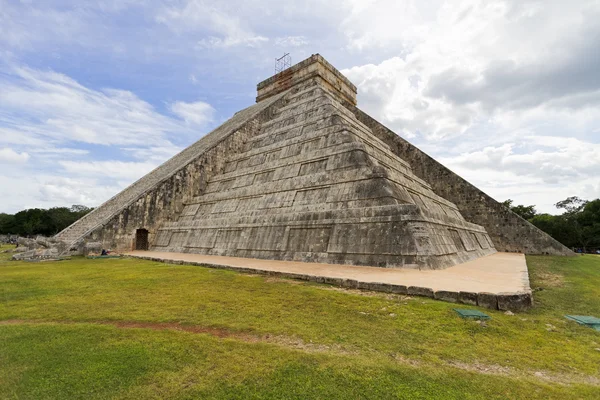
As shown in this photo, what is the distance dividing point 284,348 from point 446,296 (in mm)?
3815

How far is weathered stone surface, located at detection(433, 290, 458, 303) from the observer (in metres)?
5.97

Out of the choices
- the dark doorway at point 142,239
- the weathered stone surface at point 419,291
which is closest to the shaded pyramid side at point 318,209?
the dark doorway at point 142,239

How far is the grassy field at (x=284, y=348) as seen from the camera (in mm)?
2973

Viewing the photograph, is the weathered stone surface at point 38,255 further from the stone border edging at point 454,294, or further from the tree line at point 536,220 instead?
the tree line at point 536,220

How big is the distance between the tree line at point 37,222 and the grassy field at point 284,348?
210 ft

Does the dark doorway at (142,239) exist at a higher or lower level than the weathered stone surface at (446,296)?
higher

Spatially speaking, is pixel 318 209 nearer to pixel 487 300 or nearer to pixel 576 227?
pixel 487 300

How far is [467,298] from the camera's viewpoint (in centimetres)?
588

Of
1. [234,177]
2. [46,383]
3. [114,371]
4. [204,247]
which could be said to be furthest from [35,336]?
[234,177]

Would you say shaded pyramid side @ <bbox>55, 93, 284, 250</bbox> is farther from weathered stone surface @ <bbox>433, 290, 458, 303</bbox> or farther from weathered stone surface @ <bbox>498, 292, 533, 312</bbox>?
weathered stone surface @ <bbox>498, 292, 533, 312</bbox>

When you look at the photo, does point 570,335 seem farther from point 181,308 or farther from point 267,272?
point 267,272

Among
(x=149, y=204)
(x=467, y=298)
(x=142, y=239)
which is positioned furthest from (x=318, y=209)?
(x=142, y=239)

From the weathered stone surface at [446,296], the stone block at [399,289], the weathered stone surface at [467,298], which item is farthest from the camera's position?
the stone block at [399,289]

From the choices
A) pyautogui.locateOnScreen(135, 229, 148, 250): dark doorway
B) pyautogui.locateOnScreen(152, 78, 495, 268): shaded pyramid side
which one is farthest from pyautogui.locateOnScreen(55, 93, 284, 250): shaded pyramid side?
pyautogui.locateOnScreen(152, 78, 495, 268): shaded pyramid side
